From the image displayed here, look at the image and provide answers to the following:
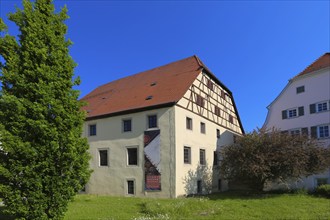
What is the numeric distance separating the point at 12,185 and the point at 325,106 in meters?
28.0

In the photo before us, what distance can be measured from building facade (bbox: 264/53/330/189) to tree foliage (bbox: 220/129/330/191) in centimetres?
441

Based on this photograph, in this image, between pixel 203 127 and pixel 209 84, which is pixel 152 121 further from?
pixel 209 84

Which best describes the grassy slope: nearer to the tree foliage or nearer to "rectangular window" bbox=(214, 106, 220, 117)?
the tree foliage

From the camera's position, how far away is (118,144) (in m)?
26.8

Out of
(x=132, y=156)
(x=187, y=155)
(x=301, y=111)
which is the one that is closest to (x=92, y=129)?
(x=132, y=156)

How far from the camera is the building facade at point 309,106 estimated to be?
29.2 meters

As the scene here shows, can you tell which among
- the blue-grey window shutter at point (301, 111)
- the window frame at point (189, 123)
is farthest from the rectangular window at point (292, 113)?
the window frame at point (189, 123)

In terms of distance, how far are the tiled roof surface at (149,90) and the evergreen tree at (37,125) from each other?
14603 millimetres

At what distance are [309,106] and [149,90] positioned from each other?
15507 millimetres

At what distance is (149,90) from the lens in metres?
28.6

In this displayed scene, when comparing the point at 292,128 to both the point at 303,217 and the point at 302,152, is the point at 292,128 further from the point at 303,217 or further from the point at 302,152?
the point at 303,217

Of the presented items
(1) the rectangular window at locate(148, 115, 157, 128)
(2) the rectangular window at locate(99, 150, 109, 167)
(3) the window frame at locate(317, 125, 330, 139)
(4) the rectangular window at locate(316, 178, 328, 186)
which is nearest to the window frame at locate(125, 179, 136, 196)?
(2) the rectangular window at locate(99, 150, 109, 167)

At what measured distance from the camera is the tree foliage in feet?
72.9

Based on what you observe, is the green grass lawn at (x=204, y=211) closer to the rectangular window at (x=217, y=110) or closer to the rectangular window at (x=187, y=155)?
the rectangular window at (x=187, y=155)
